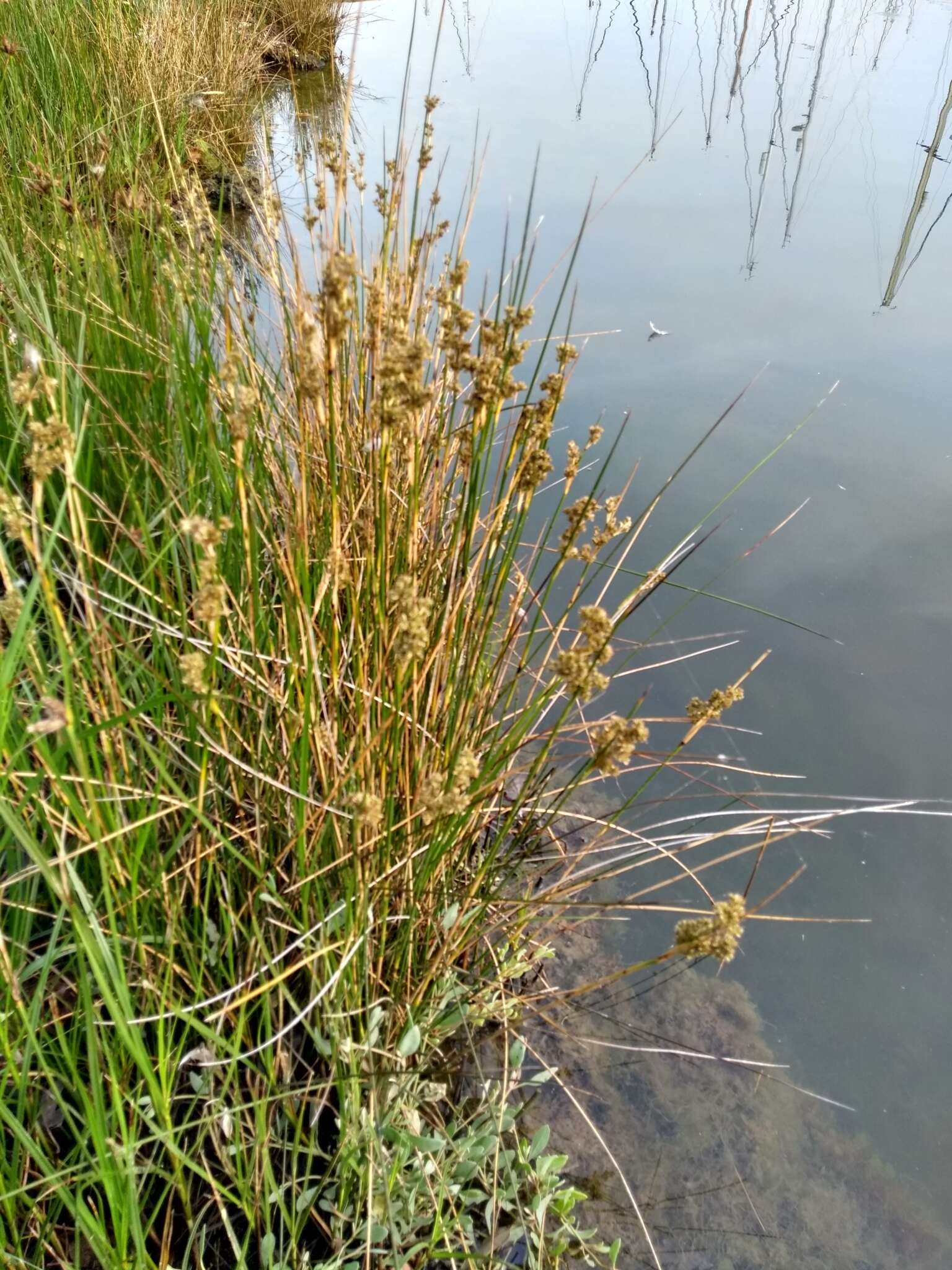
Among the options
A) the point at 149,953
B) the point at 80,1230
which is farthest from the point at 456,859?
the point at 80,1230

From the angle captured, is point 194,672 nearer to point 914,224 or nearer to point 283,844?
point 283,844

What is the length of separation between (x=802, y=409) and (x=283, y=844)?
257cm

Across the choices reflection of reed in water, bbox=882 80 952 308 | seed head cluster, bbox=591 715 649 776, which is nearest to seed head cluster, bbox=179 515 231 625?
seed head cluster, bbox=591 715 649 776

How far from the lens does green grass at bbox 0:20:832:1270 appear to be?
0.85 metres

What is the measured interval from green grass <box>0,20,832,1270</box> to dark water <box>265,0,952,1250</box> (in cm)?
50

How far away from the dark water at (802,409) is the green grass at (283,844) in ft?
1.65

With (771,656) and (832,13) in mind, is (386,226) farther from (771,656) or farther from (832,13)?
(832,13)

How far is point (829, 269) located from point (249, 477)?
3502 mm

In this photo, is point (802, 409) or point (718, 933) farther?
point (802, 409)

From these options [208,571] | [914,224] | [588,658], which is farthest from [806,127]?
[208,571]

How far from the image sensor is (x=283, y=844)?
1219 mm

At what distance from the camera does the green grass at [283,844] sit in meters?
0.85

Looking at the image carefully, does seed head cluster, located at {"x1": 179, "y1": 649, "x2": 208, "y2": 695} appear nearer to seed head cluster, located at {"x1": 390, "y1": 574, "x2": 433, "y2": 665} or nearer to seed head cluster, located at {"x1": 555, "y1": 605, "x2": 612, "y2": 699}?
seed head cluster, located at {"x1": 390, "y1": 574, "x2": 433, "y2": 665}

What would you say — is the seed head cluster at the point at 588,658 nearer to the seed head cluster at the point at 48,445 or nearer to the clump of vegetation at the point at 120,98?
the seed head cluster at the point at 48,445
